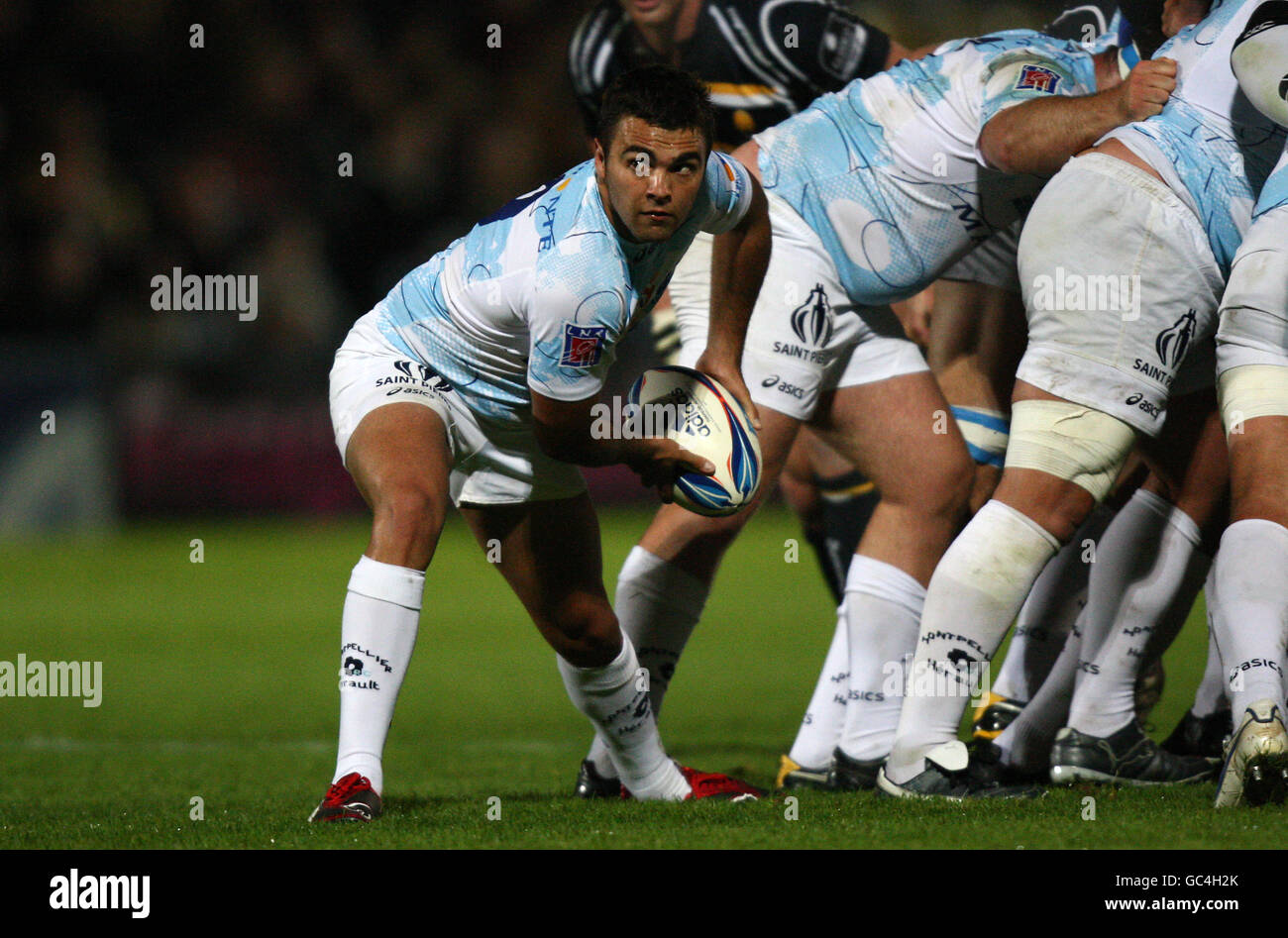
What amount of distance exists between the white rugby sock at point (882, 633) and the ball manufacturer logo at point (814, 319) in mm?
614

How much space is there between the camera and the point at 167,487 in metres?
13.1

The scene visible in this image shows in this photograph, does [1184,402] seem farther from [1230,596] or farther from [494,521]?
[494,521]

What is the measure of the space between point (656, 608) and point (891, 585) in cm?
63

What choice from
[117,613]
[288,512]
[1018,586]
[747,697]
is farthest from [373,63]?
[1018,586]

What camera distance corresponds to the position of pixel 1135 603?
13.8 feet

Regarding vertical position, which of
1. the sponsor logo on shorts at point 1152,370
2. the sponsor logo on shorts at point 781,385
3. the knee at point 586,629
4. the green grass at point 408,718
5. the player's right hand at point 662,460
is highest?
the sponsor logo on shorts at point 1152,370

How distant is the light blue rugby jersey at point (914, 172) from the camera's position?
4.29 metres

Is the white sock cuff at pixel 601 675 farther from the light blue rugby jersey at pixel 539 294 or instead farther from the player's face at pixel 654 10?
the player's face at pixel 654 10

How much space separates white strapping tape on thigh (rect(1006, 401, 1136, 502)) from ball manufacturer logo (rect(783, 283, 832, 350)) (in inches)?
32.5

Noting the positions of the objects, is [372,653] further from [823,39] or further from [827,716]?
[823,39]

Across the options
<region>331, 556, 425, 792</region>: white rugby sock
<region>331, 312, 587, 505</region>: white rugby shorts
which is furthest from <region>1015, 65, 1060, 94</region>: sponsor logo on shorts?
<region>331, 556, 425, 792</region>: white rugby sock

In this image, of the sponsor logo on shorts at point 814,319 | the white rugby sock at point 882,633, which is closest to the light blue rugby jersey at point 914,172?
the sponsor logo on shorts at point 814,319

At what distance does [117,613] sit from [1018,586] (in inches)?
271

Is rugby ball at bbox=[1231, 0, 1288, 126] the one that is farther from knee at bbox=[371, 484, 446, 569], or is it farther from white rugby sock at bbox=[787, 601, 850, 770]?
knee at bbox=[371, 484, 446, 569]
